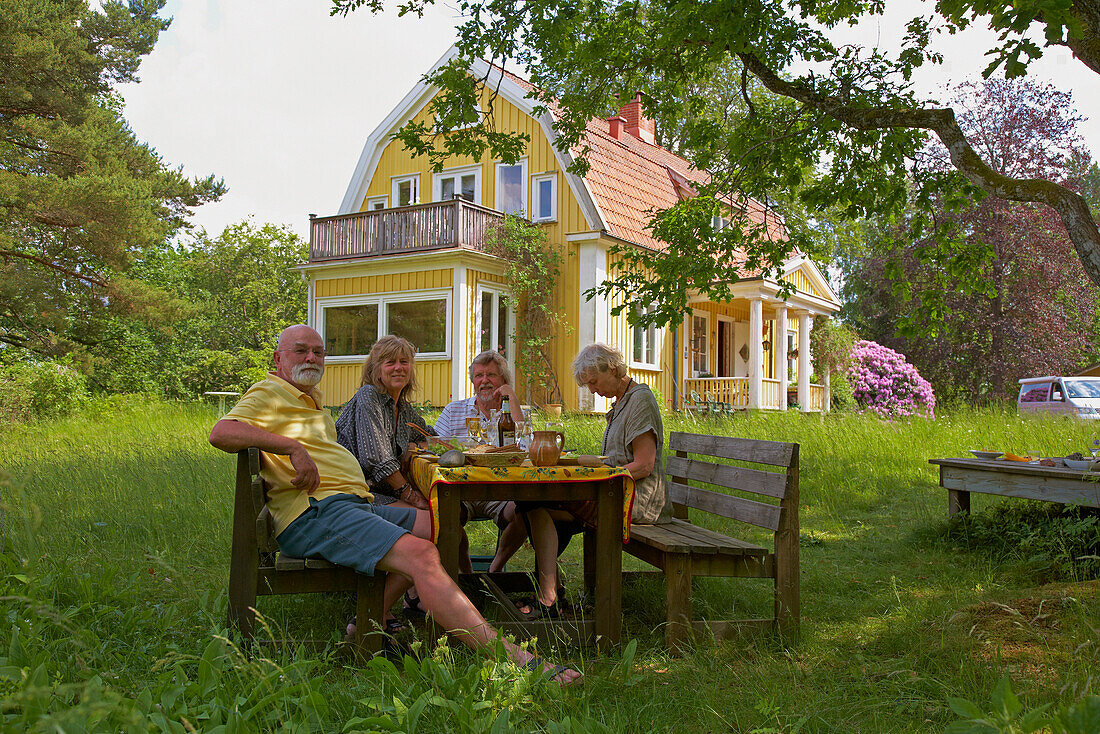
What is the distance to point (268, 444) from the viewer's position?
3.35 m

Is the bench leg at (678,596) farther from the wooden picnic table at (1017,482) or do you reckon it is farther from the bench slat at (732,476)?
the wooden picnic table at (1017,482)

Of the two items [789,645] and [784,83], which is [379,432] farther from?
[784,83]

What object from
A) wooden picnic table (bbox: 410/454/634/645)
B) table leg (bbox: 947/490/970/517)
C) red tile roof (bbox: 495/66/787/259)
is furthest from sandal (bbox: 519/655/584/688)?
red tile roof (bbox: 495/66/787/259)

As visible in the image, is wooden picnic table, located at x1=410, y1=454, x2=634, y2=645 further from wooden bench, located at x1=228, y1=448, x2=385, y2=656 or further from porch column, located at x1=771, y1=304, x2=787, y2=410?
porch column, located at x1=771, y1=304, x2=787, y2=410

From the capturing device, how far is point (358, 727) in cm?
245

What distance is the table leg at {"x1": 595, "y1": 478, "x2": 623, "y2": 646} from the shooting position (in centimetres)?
352

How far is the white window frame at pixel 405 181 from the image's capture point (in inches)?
704

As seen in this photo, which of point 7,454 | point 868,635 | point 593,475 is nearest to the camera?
point 593,475

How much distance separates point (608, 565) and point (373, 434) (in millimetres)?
1427

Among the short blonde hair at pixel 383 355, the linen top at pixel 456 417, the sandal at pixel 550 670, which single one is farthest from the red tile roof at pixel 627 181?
the sandal at pixel 550 670

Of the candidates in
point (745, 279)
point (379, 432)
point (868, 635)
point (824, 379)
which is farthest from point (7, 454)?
point (824, 379)

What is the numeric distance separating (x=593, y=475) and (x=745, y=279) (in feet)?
51.0

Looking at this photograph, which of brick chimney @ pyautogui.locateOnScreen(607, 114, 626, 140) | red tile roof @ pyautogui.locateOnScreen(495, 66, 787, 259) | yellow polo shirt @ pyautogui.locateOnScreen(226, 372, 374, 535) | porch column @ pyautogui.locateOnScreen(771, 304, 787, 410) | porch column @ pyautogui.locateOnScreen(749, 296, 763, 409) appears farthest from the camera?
brick chimney @ pyautogui.locateOnScreen(607, 114, 626, 140)

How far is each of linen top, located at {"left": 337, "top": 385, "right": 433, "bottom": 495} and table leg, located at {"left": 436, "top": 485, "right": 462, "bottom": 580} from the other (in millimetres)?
903
